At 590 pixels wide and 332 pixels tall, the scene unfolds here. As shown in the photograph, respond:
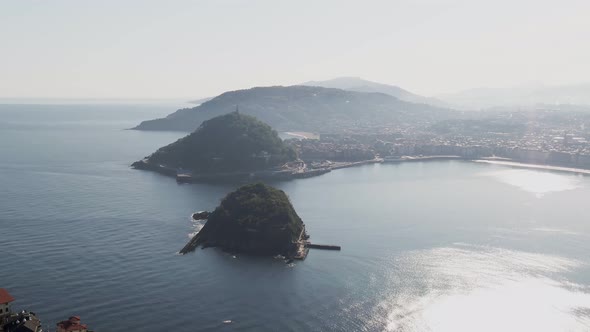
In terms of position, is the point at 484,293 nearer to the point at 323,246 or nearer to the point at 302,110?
the point at 323,246

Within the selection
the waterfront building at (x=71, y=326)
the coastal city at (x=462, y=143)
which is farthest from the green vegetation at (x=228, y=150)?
the waterfront building at (x=71, y=326)

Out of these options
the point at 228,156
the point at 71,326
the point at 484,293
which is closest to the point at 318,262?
the point at 484,293

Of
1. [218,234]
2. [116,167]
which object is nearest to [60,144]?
[116,167]

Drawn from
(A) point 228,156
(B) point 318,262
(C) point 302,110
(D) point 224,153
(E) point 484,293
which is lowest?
(E) point 484,293

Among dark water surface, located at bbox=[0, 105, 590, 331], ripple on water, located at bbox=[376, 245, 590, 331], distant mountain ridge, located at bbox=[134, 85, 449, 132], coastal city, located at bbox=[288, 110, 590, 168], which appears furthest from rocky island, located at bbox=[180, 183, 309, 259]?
distant mountain ridge, located at bbox=[134, 85, 449, 132]

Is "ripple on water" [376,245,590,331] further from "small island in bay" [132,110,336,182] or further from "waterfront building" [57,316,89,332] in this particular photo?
"small island in bay" [132,110,336,182]

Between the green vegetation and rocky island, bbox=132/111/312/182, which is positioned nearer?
rocky island, bbox=132/111/312/182
